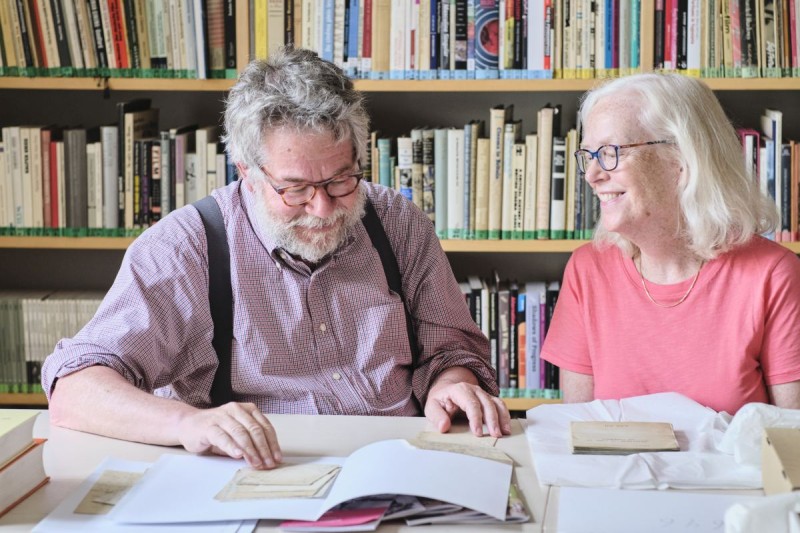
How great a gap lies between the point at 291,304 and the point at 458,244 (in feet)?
3.17

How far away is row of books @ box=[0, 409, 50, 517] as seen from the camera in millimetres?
1218

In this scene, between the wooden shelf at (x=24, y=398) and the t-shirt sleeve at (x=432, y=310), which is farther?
the wooden shelf at (x=24, y=398)

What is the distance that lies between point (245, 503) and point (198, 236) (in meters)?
0.62

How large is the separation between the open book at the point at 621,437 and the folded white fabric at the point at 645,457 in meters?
0.01

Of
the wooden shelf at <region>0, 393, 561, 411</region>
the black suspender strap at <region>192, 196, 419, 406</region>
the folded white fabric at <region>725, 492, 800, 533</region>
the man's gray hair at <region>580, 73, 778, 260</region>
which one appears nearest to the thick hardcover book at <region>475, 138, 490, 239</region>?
the wooden shelf at <region>0, 393, 561, 411</region>

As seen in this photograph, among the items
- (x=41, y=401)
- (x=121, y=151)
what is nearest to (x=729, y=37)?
(x=121, y=151)

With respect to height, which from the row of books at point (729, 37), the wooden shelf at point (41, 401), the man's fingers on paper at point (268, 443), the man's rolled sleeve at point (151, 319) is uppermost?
the row of books at point (729, 37)

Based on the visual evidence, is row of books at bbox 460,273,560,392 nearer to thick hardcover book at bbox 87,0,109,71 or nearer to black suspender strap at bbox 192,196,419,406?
black suspender strap at bbox 192,196,419,406

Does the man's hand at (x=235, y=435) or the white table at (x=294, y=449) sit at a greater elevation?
the man's hand at (x=235, y=435)

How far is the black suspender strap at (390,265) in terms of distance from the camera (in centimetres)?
181

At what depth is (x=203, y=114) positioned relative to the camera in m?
2.91

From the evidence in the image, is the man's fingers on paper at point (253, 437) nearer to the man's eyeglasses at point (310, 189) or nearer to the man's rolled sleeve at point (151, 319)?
the man's rolled sleeve at point (151, 319)

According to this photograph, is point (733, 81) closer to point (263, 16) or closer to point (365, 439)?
point (263, 16)

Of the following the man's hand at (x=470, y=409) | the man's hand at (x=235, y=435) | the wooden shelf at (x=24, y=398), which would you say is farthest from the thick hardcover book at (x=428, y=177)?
the man's hand at (x=235, y=435)
